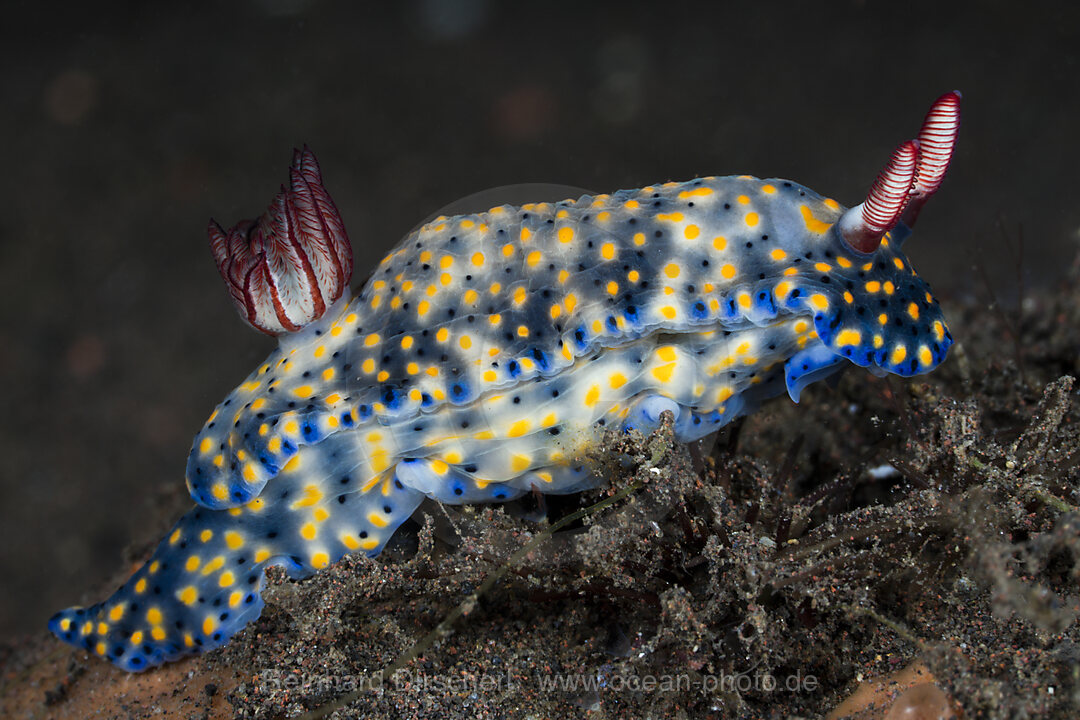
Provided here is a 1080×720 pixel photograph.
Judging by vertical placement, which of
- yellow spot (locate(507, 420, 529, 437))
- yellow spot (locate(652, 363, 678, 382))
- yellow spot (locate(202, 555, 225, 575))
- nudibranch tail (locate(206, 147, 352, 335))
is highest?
nudibranch tail (locate(206, 147, 352, 335))

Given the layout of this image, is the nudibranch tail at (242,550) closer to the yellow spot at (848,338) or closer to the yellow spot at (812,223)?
the yellow spot at (848,338)

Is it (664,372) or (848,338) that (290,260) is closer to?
Result: (664,372)

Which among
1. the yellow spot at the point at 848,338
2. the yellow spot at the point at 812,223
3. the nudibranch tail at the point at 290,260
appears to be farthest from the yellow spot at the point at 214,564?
the yellow spot at the point at 812,223

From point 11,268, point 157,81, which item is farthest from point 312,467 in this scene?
point 157,81

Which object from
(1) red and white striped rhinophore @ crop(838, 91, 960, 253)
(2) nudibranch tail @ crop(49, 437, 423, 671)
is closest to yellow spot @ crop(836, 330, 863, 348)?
(1) red and white striped rhinophore @ crop(838, 91, 960, 253)

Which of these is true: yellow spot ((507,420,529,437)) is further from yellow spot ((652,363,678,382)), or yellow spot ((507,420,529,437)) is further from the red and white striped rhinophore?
the red and white striped rhinophore

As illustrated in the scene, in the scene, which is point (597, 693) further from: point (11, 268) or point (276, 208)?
point (11, 268)

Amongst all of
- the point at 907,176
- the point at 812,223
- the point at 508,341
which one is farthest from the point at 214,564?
the point at 907,176
